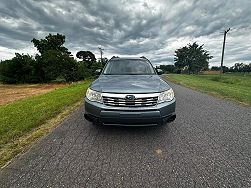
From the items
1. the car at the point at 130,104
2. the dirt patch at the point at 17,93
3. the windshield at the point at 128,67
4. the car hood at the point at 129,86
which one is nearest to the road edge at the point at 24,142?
the car at the point at 130,104

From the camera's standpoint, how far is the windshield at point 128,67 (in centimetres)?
519

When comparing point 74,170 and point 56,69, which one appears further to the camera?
point 56,69

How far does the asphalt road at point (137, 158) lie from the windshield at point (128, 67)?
1.60 m

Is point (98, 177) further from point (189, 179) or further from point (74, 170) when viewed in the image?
point (189, 179)

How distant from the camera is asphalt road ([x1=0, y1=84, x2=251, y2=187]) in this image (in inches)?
96.9

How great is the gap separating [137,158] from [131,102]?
1002 mm

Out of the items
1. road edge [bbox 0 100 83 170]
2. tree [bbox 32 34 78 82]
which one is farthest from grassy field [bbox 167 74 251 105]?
tree [bbox 32 34 78 82]

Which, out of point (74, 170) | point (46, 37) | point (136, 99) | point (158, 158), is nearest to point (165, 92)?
point (136, 99)

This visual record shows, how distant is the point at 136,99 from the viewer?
354cm

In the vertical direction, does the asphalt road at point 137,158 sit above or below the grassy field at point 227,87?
above

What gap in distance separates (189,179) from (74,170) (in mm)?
1565

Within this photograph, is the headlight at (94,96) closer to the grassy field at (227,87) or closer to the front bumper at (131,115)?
the front bumper at (131,115)

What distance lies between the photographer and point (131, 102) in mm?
3541

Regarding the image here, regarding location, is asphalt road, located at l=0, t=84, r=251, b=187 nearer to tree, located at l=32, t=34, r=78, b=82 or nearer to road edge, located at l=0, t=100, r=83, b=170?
road edge, located at l=0, t=100, r=83, b=170
